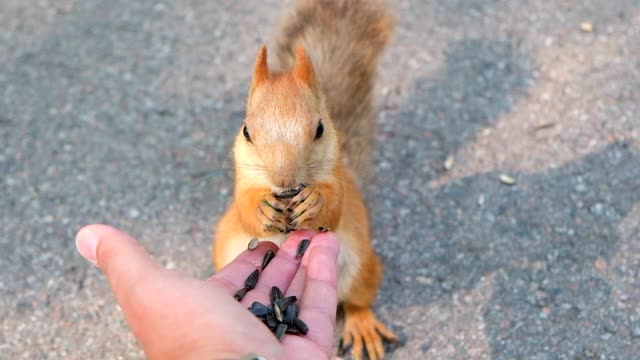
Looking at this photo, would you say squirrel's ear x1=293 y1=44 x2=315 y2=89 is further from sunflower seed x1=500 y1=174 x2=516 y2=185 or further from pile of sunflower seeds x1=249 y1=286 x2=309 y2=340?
sunflower seed x1=500 y1=174 x2=516 y2=185

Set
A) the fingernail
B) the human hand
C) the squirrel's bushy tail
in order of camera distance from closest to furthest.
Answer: the human hand < the fingernail < the squirrel's bushy tail

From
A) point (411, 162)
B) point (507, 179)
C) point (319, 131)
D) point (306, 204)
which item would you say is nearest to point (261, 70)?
point (319, 131)

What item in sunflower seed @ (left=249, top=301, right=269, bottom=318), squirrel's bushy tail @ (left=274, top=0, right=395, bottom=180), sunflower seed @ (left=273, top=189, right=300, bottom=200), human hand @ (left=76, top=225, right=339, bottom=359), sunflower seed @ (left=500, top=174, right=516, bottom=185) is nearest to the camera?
human hand @ (left=76, top=225, right=339, bottom=359)

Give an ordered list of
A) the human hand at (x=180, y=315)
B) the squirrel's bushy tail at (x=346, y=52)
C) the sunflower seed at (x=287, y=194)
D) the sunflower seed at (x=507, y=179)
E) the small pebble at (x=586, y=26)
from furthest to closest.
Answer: the small pebble at (x=586, y=26)
the sunflower seed at (x=507, y=179)
the squirrel's bushy tail at (x=346, y=52)
the sunflower seed at (x=287, y=194)
the human hand at (x=180, y=315)

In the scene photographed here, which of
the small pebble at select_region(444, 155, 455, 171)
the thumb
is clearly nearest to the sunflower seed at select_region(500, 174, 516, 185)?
the small pebble at select_region(444, 155, 455, 171)

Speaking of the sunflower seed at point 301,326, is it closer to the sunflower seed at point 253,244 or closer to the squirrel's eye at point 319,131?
the sunflower seed at point 253,244

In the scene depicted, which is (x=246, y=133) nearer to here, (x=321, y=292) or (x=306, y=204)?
(x=306, y=204)

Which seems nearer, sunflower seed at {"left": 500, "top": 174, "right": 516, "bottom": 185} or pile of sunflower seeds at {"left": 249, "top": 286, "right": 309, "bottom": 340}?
pile of sunflower seeds at {"left": 249, "top": 286, "right": 309, "bottom": 340}

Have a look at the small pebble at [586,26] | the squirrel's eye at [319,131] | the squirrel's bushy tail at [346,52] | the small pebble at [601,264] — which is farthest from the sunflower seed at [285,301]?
the small pebble at [586,26]
